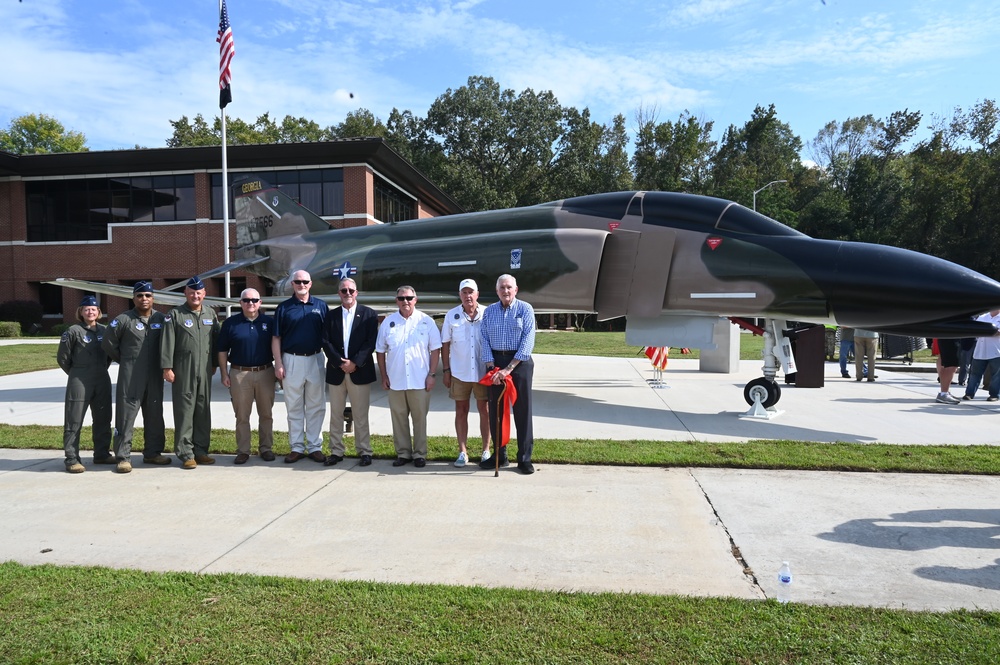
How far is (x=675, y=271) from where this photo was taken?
934cm

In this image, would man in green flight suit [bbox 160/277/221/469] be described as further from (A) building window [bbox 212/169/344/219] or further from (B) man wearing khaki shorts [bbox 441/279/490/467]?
(A) building window [bbox 212/169/344/219]

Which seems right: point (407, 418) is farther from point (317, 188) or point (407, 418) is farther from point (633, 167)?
point (633, 167)

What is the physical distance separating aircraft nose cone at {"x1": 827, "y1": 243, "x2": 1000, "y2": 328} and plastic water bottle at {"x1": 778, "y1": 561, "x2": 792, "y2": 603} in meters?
5.59

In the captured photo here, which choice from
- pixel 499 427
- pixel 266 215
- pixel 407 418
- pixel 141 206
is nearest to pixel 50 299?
pixel 141 206

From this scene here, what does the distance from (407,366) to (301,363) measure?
114 cm

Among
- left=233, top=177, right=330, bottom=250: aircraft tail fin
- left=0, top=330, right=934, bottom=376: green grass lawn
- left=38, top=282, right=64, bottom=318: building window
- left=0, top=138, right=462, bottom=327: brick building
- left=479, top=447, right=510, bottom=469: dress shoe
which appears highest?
left=0, top=138, right=462, bottom=327: brick building

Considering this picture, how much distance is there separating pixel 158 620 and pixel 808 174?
8276cm

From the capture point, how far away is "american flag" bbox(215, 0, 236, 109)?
19.8 metres

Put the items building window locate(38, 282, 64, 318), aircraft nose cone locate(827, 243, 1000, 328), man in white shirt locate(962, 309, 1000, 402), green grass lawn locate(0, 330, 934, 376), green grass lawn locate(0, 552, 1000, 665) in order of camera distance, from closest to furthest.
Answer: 1. green grass lawn locate(0, 552, 1000, 665)
2. aircraft nose cone locate(827, 243, 1000, 328)
3. man in white shirt locate(962, 309, 1000, 402)
4. green grass lawn locate(0, 330, 934, 376)
5. building window locate(38, 282, 64, 318)

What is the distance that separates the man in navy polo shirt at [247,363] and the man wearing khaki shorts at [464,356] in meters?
1.86

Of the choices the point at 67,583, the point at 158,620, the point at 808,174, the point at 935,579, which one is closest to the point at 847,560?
the point at 935,579

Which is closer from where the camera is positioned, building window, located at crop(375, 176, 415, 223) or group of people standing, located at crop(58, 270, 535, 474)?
group of people standing, located at crop(58, 270, 535, 474)

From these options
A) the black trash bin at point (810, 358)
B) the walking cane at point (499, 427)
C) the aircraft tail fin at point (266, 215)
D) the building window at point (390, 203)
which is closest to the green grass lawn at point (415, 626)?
the walking cane at point (499, 427)

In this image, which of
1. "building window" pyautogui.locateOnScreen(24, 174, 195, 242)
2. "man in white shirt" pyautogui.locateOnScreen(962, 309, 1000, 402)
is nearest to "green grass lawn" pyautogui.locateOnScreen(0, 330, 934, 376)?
"man in white shirt" pyautogui.locateOnScreen(962, 309, 1000, 402)
